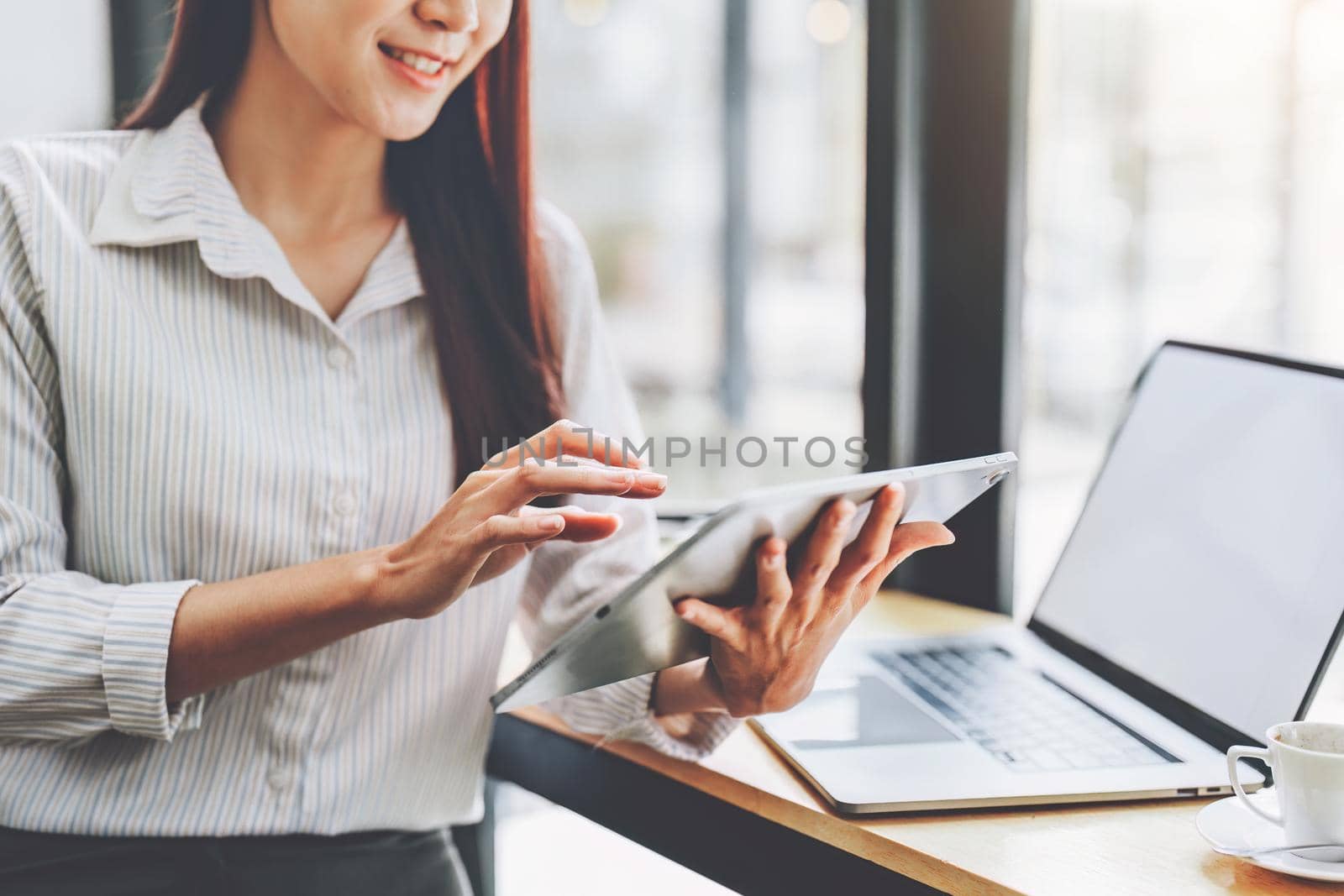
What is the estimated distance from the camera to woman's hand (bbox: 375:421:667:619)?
0.74 metres

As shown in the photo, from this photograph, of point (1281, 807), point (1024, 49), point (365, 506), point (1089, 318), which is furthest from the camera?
point (1089, 318)

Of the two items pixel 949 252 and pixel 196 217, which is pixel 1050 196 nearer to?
pixel 949 252

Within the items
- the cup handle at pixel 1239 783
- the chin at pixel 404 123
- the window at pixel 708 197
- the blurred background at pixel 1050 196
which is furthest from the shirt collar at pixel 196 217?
the window at pixel 708 197

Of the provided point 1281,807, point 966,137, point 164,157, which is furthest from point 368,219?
point 1281,807

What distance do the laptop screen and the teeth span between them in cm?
72

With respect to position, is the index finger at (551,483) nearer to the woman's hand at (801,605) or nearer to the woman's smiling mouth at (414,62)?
the woman's hand at (801,605)

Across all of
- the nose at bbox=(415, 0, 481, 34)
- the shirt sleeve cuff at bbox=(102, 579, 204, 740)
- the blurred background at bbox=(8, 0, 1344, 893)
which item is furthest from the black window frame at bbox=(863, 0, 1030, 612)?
the shirt sleeve cuff at bbox=(102, 579, 204, 740)

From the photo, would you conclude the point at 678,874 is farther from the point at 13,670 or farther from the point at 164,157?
the point at 164,157

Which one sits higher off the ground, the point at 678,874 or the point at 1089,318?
the point at 1089,318

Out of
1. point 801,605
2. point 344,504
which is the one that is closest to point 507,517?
point 801,605

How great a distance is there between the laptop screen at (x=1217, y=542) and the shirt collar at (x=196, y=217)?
0.70m

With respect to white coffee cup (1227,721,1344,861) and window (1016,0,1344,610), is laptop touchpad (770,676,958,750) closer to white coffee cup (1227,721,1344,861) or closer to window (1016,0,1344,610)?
white coffee cup (1227,721,1344,861)

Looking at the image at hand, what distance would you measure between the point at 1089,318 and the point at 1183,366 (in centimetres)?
43

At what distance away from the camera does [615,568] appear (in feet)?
3.59
